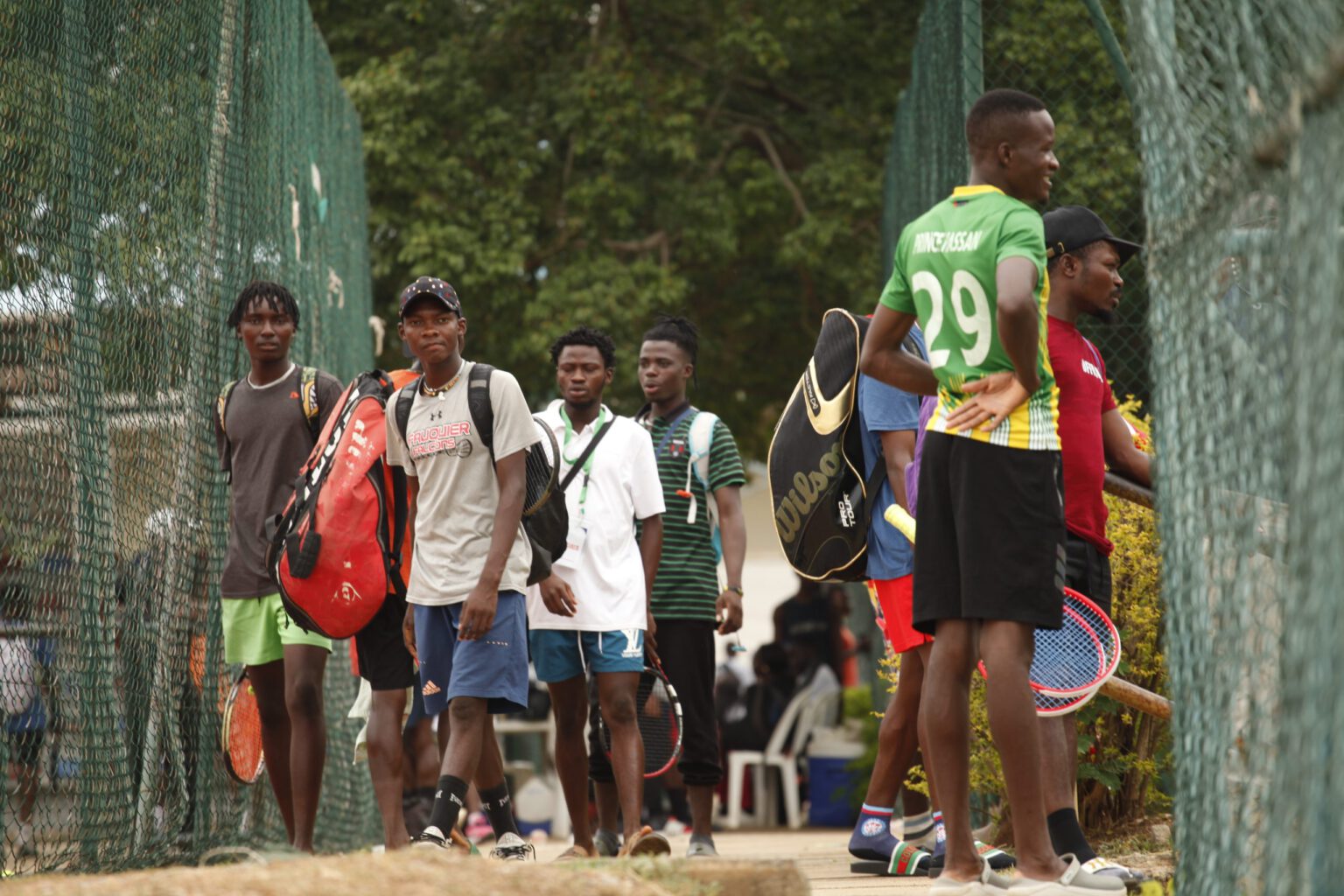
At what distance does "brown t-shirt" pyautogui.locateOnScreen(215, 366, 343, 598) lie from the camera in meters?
6.65

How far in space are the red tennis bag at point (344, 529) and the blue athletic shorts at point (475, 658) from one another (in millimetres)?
327

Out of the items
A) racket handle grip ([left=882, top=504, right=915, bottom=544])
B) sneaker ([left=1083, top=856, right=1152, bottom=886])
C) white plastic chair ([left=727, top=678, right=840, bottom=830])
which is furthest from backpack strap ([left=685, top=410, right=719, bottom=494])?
white plastic chair ([left=727, top=678, right=840, bottom=830])

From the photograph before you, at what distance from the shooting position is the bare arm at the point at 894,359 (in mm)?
4613

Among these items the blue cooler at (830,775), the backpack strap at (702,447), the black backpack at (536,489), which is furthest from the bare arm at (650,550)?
the blue cooler at (830,775)

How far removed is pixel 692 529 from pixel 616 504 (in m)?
0.60

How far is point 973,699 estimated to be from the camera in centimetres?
654

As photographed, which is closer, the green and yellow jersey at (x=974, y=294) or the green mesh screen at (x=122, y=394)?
the green and yellow jersey at (x=974, y=294)

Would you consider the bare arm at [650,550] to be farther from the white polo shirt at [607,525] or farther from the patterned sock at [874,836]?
the patterned sock at [874,836]

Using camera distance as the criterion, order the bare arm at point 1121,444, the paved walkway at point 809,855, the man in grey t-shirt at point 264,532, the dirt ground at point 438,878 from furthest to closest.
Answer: the man in grey t-shirt at point 264,532 → the paved walkway at point 809,855 → the bare arm at point 1121,444 → the dirt ground at point 438,878

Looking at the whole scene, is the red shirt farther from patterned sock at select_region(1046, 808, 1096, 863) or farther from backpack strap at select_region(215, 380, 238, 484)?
backpack strap at select_region(215, 380, 238, 484)

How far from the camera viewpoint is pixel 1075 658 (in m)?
4.84

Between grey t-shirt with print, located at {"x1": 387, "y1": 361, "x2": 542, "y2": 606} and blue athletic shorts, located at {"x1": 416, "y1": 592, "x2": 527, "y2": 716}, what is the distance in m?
0.07

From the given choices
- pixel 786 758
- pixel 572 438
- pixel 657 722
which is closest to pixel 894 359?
pixel 572 438

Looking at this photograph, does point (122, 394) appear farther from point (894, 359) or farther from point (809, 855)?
point (809, 855)
